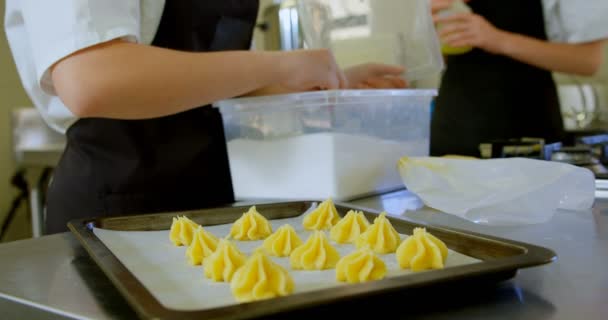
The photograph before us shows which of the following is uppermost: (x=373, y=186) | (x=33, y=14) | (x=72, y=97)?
(x=33, y=14)

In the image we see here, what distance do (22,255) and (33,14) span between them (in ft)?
1.08

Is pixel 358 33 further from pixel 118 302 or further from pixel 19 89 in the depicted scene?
pixel 19 89

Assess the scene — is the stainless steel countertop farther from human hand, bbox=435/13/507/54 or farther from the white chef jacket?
human hand, bbox=435/13/507/54

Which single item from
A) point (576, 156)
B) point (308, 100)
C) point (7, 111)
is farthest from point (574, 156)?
point (7, 111)

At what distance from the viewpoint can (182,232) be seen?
65cm

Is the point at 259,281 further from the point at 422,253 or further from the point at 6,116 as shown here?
the point at 6,116

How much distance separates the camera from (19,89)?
3.10 metres

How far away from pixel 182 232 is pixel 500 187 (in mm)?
476

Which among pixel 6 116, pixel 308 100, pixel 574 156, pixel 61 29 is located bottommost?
pixel 6 116

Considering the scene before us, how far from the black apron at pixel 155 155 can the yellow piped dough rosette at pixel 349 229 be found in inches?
15.0

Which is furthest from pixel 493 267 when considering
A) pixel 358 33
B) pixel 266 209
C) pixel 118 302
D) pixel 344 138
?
pixel 358 33

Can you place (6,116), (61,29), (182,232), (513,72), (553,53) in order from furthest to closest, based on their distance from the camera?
(6,116) < (513,72) < (553,53) < (61,29) < (182,232)

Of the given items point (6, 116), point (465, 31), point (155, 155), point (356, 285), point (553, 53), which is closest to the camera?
point (356, 285)

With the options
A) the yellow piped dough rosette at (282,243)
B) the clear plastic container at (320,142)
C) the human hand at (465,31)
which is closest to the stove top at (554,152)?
the clear plastic container at (320,142)
